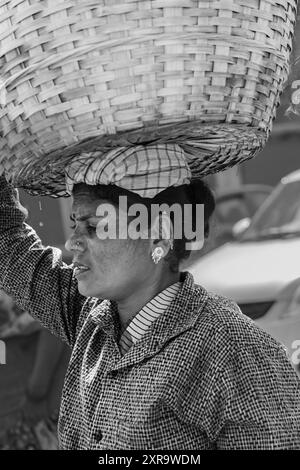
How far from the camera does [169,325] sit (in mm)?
2201

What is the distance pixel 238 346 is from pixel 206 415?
0.19 m

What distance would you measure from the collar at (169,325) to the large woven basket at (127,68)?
0.45m

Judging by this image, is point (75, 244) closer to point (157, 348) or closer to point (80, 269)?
point (80, 269)

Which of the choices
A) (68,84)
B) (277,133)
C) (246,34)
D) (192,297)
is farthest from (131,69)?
(277,133)

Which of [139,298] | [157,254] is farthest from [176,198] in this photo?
[139,298]

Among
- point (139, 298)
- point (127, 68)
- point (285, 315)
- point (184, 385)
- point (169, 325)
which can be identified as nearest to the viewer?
point (127, 68)

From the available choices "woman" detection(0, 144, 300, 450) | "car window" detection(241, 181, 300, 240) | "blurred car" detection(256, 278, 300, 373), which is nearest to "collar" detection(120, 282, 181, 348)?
"woman" detection(0, 144, 300, 450)

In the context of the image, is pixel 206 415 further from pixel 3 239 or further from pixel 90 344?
pixel 3 239

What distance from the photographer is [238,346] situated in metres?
2.12

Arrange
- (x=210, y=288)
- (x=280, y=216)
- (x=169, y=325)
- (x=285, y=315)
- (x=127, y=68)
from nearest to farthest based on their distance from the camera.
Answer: (x=127, y=68), (x=169, y=325), (x=285, y=315), (x=210, y=288), (x=280, y=216)

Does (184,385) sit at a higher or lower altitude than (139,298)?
lower

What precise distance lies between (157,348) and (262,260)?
10.7ft

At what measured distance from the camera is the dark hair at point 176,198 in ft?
7.30

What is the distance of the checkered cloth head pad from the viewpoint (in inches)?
84.2
